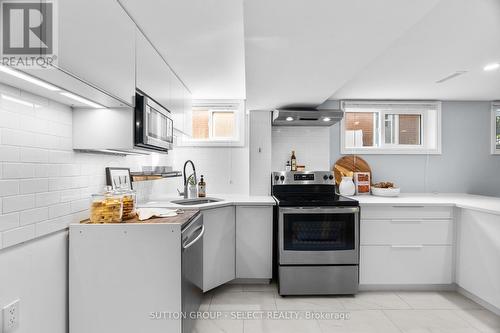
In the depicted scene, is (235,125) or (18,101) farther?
(235,125)

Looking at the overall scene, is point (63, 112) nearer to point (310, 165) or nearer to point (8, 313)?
point (8, 313)

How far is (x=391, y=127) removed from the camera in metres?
3.68

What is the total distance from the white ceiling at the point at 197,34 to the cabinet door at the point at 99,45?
0.16 metres

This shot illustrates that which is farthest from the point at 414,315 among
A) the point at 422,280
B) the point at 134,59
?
the point at 134,59

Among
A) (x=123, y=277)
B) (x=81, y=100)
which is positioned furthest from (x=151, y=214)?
(x=81, y=100)

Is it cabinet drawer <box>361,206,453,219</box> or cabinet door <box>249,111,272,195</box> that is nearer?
cabinet drawer <box>361,206,453,219</box>

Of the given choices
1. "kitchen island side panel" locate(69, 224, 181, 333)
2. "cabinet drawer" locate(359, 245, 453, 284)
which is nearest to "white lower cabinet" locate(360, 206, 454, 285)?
"cabinet drawer" locate(359, 245, 453, 284)

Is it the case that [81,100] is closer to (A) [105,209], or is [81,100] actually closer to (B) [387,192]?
(A) [105,209]

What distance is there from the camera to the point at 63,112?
1603 mm

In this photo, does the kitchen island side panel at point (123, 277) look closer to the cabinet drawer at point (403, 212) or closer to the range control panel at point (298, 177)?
the range control panel at point (298, 177)

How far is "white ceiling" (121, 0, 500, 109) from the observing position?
1330mm

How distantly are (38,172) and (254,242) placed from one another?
6.62ft

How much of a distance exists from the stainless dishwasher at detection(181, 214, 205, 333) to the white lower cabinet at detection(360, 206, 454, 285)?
1.69 m

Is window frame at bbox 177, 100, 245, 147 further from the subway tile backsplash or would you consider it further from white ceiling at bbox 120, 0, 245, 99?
the subway tile backsplash
